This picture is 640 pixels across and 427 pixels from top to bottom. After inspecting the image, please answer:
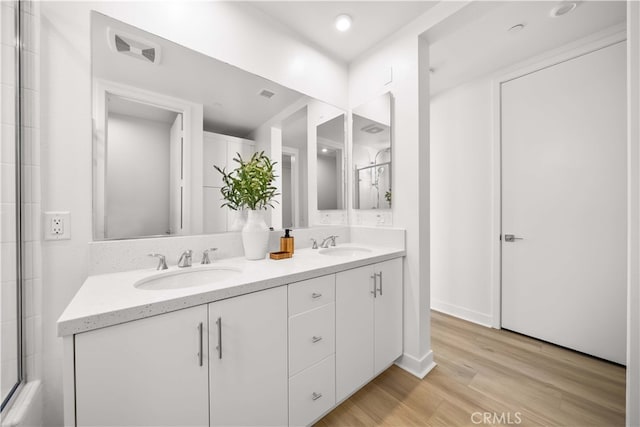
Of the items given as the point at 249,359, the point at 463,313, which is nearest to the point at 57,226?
the point at 249,359

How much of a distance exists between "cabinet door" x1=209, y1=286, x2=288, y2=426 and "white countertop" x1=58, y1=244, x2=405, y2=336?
2.3 inches

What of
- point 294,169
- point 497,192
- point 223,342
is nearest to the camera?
point 223,342

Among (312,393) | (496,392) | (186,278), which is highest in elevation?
(186,278)

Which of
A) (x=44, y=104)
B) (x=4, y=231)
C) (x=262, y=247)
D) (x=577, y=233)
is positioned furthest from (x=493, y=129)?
(x=4, y=231)

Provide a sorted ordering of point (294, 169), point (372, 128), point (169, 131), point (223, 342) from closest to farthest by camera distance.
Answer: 1. point (223, 342)
2. point (169, 131)
3. point (294, 169)
4. point (372, 128)

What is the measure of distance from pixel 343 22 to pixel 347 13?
2.4 inches

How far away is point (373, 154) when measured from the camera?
207cm

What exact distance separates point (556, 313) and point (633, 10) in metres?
2.10

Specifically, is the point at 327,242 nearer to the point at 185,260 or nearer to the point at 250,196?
the point at 250,196

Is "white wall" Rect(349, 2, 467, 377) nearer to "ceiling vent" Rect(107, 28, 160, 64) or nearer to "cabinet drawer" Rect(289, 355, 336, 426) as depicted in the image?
"cabinet drawer" Rect(289, 355, 336, 426)

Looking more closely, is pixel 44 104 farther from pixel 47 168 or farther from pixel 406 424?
pixel 406 424

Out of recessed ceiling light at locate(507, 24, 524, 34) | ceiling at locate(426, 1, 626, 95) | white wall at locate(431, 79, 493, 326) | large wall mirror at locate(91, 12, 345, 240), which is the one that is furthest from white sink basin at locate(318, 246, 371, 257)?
recessed ceiling light at locate(507, 24, 524, 34)

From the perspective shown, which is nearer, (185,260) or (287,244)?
(185,260)

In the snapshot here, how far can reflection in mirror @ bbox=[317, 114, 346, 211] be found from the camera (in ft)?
7.02
